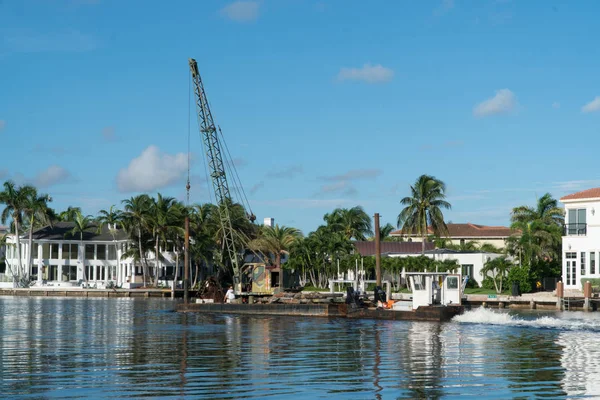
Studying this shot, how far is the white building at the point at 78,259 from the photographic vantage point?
4441 inches

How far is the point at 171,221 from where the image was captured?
104 meters

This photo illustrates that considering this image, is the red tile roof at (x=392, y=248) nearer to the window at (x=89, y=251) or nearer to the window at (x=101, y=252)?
the window at (x=101, y=252)

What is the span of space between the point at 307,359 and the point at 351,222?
9151 cm

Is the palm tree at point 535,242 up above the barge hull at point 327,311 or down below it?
above

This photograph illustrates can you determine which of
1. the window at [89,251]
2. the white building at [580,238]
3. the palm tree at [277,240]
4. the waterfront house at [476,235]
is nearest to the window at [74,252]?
the window at [89,251]

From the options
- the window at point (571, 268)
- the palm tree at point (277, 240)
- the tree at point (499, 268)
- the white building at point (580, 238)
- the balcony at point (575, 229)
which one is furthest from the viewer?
the palm tree at point (277, 240)

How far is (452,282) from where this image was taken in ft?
165

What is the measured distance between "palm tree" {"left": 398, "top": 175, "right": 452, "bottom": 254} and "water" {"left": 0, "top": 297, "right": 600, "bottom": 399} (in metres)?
52.6

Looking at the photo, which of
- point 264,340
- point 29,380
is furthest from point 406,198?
point 29,380

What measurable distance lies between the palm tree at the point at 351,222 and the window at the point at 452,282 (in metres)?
68.3

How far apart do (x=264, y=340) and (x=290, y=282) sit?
208ft

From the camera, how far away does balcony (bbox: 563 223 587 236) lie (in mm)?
71544

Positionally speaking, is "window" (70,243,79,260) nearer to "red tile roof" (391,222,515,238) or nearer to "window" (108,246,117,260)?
"window" (108,246,117,260)

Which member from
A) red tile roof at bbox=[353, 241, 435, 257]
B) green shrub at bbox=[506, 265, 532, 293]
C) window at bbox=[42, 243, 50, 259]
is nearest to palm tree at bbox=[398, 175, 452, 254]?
red tile roof at bbox=[353, 241, 435, 257]
